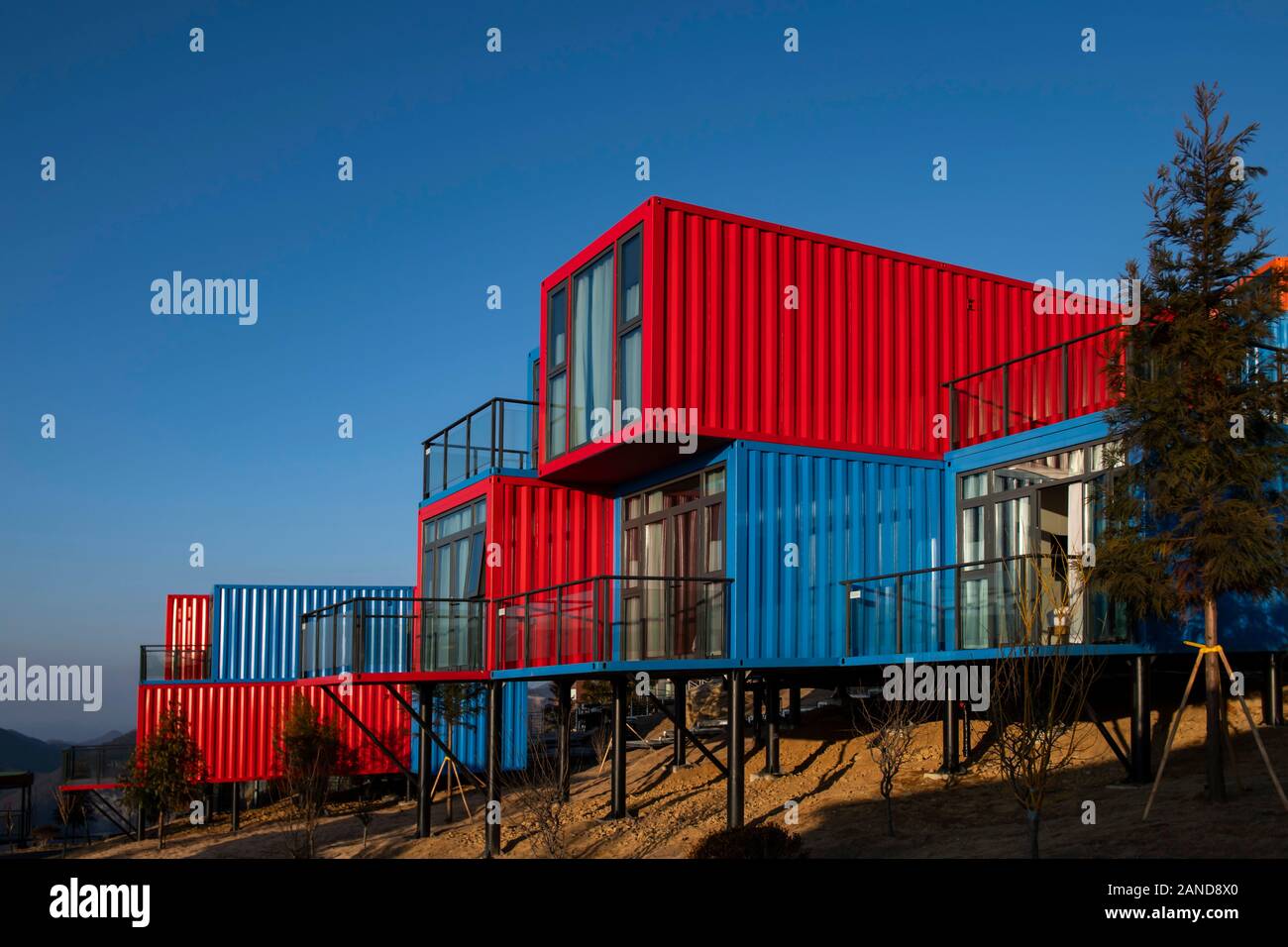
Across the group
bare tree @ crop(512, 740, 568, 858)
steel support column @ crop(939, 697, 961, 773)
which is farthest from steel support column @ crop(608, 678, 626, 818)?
steel support column @ crop(939, 697, 961, 773)

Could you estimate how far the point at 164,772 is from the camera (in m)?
30.0

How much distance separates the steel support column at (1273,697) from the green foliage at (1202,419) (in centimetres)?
430

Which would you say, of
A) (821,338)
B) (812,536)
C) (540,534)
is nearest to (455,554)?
(540,534)

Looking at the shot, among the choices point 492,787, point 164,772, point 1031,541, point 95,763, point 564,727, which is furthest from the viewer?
point 95,763

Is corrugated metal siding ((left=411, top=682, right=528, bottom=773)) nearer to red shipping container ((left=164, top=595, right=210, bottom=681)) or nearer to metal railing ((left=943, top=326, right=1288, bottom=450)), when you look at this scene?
metal railing ((left=943, top=326, right=1288, bottom=450))

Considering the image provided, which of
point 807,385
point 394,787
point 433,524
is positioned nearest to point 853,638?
point 807,385

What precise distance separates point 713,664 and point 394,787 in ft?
59.9

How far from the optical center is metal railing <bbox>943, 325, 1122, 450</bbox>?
20.9m

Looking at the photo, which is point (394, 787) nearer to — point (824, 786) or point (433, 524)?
point (433, 524)

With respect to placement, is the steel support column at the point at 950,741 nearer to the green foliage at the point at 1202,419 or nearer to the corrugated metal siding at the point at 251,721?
the green foliage at the point at 1202,419

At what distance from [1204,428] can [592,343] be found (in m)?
9.08

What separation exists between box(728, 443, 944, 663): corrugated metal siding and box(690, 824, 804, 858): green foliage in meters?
2.72

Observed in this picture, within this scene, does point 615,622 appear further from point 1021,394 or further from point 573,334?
point 1021,394

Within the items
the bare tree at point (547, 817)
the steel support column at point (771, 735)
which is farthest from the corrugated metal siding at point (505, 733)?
the bare tree at point (547, 817)
